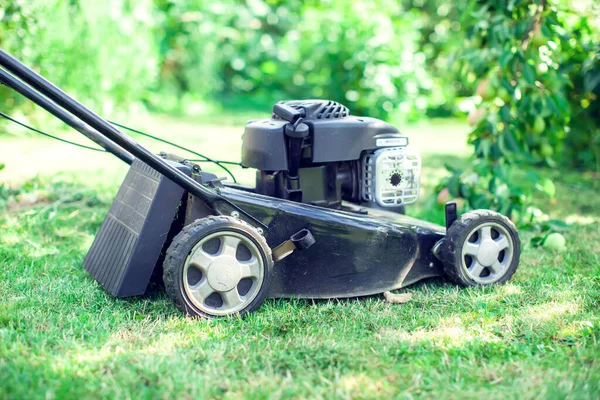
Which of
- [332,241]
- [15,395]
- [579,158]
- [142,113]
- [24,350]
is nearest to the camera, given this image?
[15,395]

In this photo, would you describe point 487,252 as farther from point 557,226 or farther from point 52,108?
point 52,108

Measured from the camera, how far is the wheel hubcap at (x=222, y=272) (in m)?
2.29

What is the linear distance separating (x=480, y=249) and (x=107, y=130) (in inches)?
58.8

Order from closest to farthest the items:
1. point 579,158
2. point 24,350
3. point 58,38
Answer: point 24,350
point 579,158
point 58,38

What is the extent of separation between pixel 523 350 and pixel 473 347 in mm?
151

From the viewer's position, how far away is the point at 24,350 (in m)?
1.99

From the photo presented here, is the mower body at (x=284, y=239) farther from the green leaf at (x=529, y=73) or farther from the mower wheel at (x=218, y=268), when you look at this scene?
the green leaf at (x=529, y=73)

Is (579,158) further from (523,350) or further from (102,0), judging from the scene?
(102,0)

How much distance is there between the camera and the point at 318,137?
8.48ft

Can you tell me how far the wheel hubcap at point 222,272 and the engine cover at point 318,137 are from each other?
1.30ft

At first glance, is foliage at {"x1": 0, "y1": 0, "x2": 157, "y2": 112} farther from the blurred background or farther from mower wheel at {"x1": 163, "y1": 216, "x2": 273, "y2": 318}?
mower wheel at {"x1": 163, "y1": 216, "x2": 273, "y2": 318}

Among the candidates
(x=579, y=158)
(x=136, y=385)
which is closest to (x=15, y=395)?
(x=136, y=385)

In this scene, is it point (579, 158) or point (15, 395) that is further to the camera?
point (579, 158)

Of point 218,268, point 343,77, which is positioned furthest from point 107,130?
point 343,77
